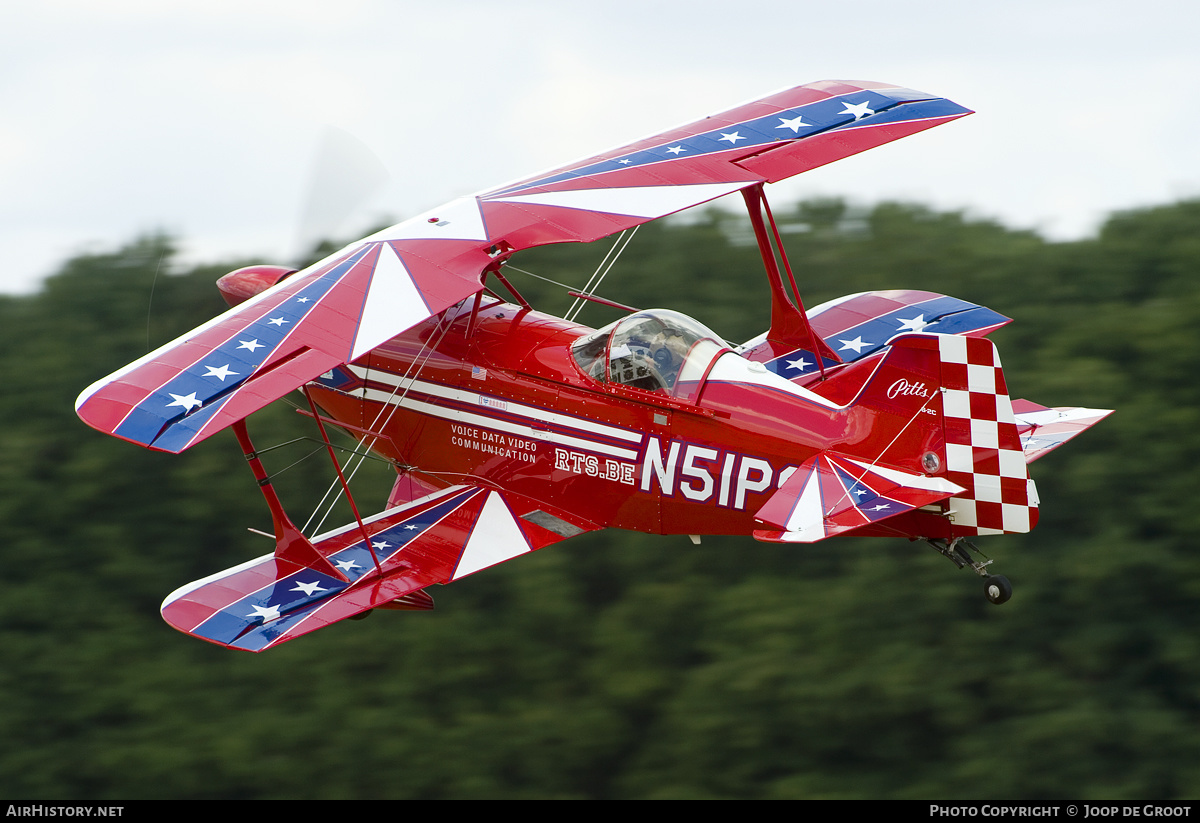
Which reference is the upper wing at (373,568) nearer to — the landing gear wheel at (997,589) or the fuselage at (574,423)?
the fuselage at (574,423)

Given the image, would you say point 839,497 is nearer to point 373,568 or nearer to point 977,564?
point 977,564

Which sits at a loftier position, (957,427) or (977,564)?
(957,427)

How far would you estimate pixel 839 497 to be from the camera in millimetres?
7836

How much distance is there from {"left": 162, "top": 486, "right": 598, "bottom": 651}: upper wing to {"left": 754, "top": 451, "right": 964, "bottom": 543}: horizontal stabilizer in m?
1.88

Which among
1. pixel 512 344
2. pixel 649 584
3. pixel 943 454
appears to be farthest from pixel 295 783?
pixel 943 454

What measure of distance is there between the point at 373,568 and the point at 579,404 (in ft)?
5.80

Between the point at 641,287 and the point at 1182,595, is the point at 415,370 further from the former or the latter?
the point at 1182,595

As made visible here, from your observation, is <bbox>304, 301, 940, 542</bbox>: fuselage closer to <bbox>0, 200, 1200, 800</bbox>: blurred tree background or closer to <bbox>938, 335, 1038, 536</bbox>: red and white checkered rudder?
<bbox>938, 335, 1038, 536</bbox>: red and white checkered rudder

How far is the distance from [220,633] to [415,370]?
2485 mm

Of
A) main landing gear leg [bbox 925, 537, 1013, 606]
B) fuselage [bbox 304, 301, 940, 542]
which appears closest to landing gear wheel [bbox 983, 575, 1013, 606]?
main landing gear leg [bbox 925, 537, 1013, 606]

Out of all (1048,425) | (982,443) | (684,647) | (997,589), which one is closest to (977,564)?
(997,589)

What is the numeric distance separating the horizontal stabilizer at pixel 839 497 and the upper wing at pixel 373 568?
74.1 inches

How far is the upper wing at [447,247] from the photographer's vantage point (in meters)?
8.00

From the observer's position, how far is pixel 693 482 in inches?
345
